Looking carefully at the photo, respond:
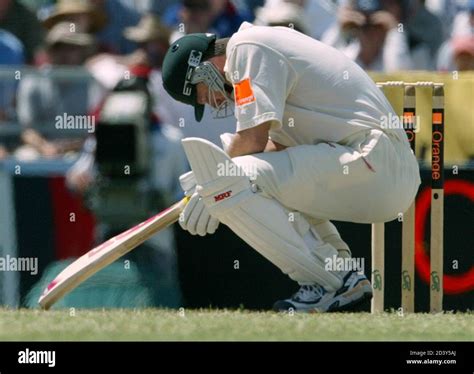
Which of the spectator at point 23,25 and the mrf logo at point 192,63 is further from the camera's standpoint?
the spectator at point 23,25

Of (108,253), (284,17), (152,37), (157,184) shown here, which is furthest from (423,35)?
(108,253)

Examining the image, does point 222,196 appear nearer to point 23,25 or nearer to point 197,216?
point 197,216

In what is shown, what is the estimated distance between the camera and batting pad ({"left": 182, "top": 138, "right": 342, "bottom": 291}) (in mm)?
6887

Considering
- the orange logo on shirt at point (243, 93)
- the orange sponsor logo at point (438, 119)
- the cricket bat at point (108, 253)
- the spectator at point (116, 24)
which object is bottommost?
the cricket bat at point (108, 253)

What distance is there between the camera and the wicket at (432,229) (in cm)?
780

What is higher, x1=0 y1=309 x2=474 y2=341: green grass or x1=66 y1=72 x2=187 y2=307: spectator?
x1=66 y1=72 x2=187 y2=307: spectator

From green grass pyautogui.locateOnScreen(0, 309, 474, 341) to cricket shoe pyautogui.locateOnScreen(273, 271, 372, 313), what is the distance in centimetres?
9

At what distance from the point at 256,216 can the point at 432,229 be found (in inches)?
52.9

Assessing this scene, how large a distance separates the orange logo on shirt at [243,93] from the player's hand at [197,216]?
55 centimetres

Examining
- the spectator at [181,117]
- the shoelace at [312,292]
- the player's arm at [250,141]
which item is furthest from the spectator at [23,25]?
the shoelace at [312,292]

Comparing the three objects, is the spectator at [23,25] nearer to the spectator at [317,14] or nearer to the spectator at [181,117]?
the spectator at [181,117]

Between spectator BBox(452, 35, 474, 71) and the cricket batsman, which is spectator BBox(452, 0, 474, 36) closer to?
spectator BBox(452, 35, 474, 71)

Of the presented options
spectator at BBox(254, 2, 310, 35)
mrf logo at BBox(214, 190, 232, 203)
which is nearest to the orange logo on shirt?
mrf logo at BBox(214, 190, 232, 203)
